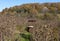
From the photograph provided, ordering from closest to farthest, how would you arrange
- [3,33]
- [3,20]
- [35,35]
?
[35,35] → [3,33] → [3,20]

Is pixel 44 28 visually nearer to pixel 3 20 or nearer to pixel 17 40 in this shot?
pixel 3 20

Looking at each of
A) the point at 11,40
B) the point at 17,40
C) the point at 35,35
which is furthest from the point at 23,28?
the point at 35,35

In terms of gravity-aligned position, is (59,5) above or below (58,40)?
below

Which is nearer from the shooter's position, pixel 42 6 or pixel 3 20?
pixel 3 20

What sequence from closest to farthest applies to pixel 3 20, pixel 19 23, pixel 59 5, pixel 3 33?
pixel 3 33 → pixel 3 20 → pixel 19 23 → pixel 59 5

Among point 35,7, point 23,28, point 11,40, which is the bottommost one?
point 35,7

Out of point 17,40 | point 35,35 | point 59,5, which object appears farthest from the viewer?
point 59,5

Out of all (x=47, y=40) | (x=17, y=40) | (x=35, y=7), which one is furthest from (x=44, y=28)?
(x=35, y=7)

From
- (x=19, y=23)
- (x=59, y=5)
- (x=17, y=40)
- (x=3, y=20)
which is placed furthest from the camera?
(x=59, y=5)

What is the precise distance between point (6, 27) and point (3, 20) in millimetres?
681

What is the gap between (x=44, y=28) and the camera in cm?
905

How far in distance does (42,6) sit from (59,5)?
12.6 feet

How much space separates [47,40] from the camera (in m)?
9.08

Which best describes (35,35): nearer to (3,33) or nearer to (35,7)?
(3,33)
